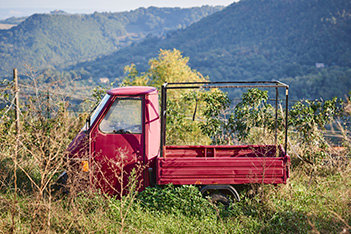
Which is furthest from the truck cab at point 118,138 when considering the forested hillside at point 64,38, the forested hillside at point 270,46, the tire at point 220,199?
the forested hillside at point 64,38

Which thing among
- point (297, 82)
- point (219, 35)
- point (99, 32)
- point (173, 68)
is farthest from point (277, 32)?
point (99, 32)

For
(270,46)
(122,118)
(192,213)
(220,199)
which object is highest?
(270,46)

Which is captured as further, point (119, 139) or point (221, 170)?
point (119, 139)

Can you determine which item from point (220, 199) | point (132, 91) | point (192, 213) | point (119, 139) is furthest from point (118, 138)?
point (220, 199)

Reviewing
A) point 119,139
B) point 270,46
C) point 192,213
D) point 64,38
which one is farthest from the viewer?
point 64,38

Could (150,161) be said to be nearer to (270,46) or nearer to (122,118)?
(122,118)

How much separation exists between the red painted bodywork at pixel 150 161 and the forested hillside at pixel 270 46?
2011 inches

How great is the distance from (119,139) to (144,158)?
480 mm

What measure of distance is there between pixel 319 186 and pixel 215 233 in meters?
2.47

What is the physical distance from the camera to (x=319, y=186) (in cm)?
609

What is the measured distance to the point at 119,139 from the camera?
535cm

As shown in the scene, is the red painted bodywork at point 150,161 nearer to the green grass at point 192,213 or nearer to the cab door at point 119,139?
the cab door at point 119,139

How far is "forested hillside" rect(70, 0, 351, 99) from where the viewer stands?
70.2m

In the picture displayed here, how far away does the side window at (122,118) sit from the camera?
17.7 ft
